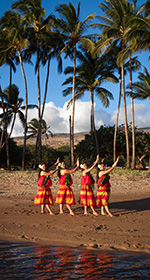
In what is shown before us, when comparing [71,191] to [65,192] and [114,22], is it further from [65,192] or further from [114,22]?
[114,22]

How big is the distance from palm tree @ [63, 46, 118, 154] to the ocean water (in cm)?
2223

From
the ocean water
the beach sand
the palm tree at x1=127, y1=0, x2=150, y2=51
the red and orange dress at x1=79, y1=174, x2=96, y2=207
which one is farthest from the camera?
the palm tree at x1=127, y1=0, x2=150, y2=51

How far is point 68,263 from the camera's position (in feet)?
15.6

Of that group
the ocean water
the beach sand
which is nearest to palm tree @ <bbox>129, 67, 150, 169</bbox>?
the beach sand

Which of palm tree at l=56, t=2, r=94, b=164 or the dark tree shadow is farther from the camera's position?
palm tree at l=56, t=2, r=94, b=164

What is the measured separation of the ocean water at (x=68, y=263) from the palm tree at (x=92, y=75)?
875 inches

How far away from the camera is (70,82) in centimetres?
2862

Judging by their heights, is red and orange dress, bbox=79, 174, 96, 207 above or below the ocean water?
above

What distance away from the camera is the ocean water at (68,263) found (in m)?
4.23

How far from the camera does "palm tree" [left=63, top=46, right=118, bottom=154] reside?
27514 millimetres

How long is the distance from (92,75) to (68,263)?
24197 mm

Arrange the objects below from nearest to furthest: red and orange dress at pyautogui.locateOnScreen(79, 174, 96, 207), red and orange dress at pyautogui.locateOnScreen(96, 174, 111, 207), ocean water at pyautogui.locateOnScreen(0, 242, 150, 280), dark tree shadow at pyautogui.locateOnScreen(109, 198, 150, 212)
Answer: ocean water at pyautogui.locateOnScreen(0, 242, 150, 280) < red and orange dress at pyautogui.locateOnScreen(96, 174, 111, 207) < red and orange dress at pyautogui.locateOnScreen(79, 174, 96, 207) < dark tree shadow at pyautogui.locateOnScreen(109, 198, 150, 212)

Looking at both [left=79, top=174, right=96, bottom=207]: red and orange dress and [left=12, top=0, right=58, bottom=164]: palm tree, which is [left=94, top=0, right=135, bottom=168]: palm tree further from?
[left=79, top=174, right=96, bottom=207]: red and orange dress

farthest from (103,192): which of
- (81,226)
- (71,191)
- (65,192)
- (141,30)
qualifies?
(141,30)
